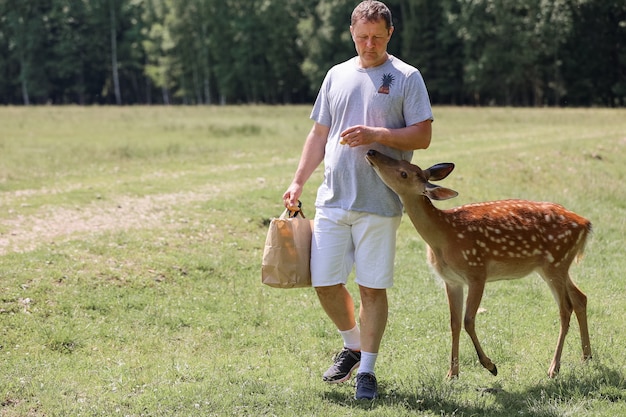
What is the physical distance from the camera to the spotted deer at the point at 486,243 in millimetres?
5062

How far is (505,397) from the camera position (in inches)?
195

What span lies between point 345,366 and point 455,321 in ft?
2.72

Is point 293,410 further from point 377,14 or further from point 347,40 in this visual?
point 347,40

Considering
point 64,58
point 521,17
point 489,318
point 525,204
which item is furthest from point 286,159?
point 64,58

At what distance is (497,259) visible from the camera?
17.6 feet

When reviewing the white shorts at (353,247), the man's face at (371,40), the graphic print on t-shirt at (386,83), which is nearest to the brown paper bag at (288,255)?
the white shorts at (353,247)

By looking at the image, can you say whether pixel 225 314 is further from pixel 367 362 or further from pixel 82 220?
pixel 82 220

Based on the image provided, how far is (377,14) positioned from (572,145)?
14.9 metres

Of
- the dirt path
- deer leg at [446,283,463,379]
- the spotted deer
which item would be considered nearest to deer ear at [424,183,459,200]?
the spotted deer

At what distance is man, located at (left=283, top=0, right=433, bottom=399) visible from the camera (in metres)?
4.70

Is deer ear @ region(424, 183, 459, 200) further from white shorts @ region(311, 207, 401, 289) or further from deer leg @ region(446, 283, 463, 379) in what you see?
deer leg @ region(446, 283, 463, 379)

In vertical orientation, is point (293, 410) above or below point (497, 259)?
below

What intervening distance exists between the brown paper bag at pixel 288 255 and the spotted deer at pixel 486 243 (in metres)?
0.69

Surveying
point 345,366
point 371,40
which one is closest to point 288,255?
point 345,366
